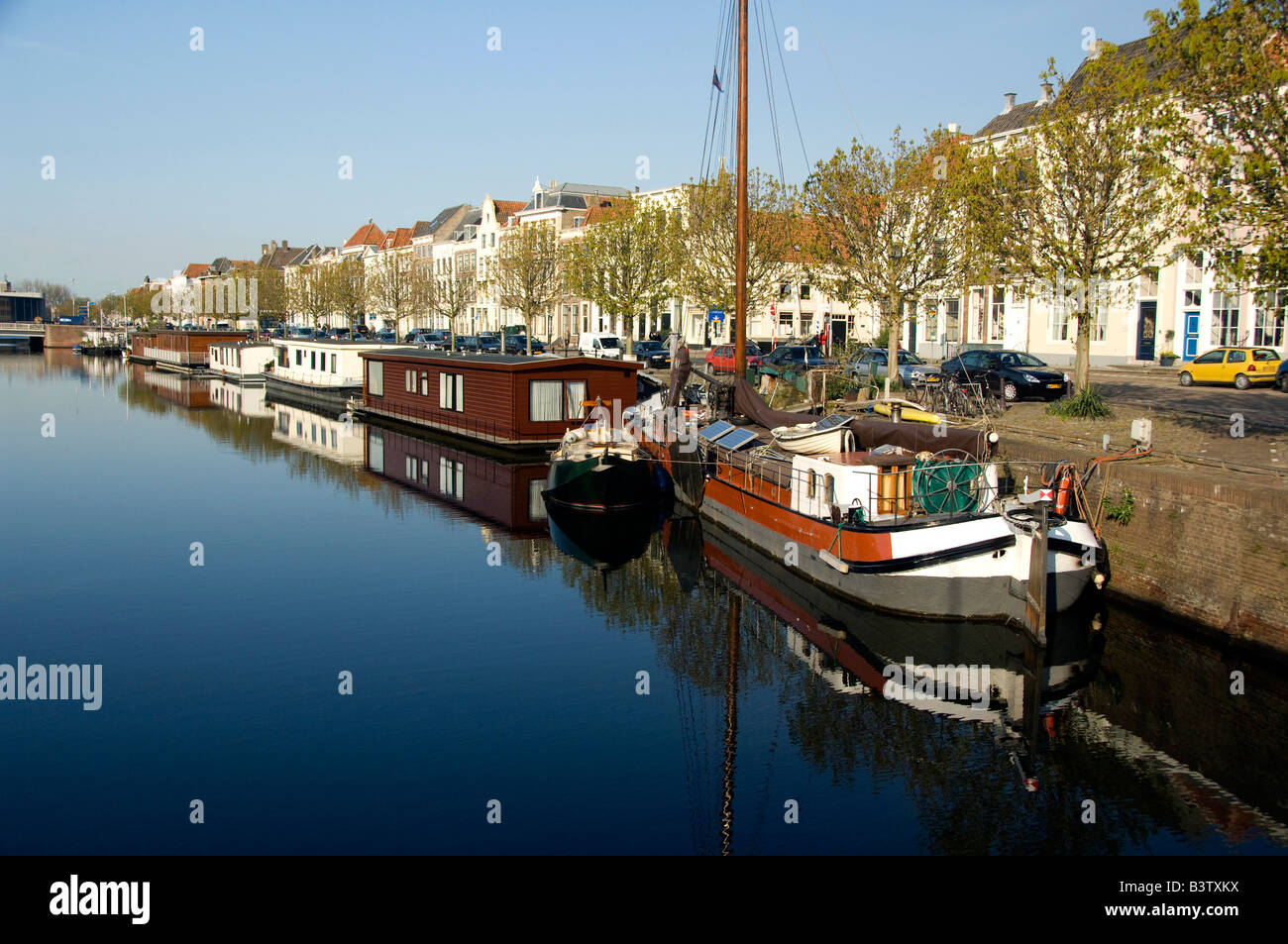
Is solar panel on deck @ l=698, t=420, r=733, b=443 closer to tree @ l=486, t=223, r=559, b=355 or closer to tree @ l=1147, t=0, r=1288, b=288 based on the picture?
tree @ l=1147, t=0, r=1288, b=288

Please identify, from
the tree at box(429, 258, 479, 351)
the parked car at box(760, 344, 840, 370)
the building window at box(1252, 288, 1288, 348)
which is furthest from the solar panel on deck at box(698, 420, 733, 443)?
the tree at box(429, 258, 479, 351)

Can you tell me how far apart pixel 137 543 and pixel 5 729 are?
11270mm

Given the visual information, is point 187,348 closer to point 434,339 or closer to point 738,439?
point 434,339

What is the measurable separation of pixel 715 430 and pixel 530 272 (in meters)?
41.4

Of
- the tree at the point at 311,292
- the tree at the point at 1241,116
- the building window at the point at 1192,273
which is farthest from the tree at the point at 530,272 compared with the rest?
the tree at the point at 1241,116

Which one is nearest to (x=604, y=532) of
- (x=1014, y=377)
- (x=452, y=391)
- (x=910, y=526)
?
(x=910, y=526)

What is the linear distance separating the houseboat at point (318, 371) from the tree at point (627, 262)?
11.0 metres

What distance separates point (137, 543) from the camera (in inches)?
965

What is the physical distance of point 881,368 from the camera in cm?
3650

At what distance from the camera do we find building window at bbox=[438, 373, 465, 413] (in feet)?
134

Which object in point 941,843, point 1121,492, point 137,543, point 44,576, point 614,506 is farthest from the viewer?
point 614,506

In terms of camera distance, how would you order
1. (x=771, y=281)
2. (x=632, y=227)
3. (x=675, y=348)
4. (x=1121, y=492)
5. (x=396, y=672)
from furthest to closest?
(x=632, y=227) < (x=771, y=281) < (x=675, y=348) < (x=1121, y=492) < (x=396, y=672)

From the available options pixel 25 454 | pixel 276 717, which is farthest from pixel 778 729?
pixel 25 454
